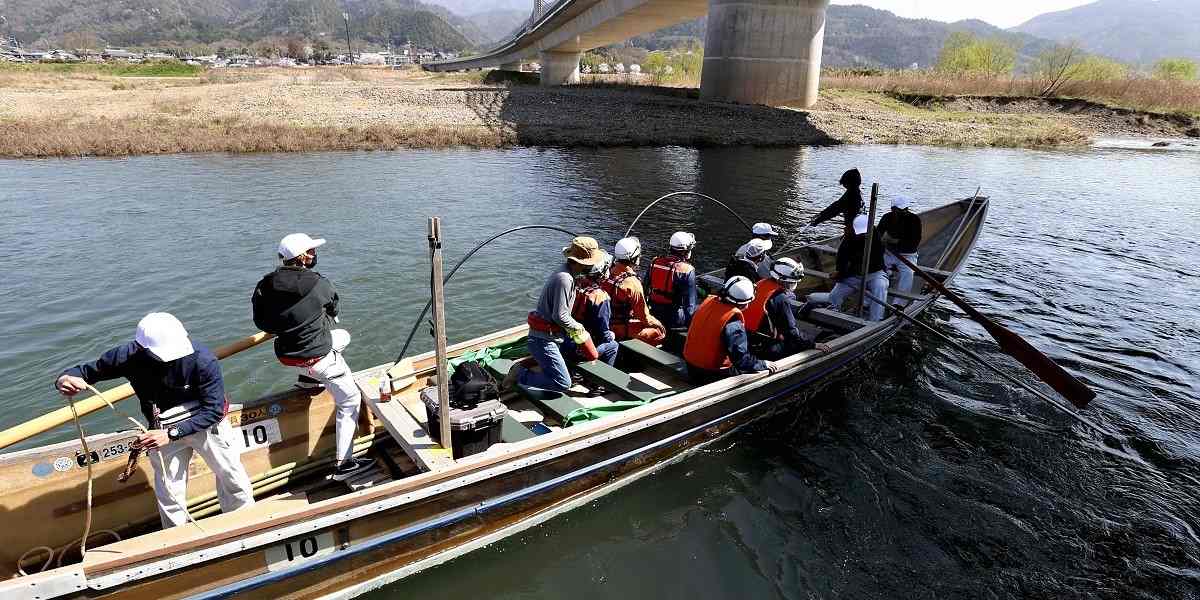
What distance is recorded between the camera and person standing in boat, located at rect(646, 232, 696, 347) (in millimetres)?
8727

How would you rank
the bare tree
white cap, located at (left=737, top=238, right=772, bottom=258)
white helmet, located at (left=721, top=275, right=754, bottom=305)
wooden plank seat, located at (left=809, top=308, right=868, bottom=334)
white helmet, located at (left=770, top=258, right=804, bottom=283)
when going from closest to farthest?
white helmet, located at (left=721, top=275, right=754, bottom=305) → white helmet, located at (left=770, top=258, right=804, bottom=283) → wooden plank seat, located at (left=809, top=308, right=868, bottom=334) → white cap, located at (left=737, top=238, right=772, bottom=258) → the bare tree

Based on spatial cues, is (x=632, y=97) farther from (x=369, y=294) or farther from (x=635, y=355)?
(x=635, y=355)

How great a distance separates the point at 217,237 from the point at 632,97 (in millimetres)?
33742

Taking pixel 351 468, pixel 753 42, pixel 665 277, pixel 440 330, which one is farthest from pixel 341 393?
pixel 753 42

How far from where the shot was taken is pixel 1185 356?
35.4 feet

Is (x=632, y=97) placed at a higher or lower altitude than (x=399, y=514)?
higher

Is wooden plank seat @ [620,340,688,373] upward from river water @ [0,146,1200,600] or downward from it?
upward

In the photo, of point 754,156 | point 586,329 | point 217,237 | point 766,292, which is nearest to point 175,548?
point 586,329

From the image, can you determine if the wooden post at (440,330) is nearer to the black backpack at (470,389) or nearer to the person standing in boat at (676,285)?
the black backpack at (470,389)

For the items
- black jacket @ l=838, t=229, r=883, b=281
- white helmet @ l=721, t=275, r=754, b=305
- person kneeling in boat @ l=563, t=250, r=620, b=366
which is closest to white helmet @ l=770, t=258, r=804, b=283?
white helmet @ l=721, t=275, r=754, b=305

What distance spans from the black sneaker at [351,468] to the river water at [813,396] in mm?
1155

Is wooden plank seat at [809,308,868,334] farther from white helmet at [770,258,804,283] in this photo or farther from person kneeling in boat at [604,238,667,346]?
person kneeling in boat at [604,238,667,346]

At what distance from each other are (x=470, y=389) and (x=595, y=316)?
2327mm

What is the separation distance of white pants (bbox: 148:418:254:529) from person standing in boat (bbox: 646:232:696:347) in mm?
5594
